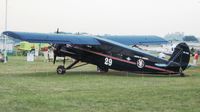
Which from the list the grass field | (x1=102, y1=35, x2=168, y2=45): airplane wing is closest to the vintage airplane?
(x1=102, y1=35, x2=168, y2=45): airplane wing

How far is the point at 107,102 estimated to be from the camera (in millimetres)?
10727

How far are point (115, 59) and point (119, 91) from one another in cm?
831

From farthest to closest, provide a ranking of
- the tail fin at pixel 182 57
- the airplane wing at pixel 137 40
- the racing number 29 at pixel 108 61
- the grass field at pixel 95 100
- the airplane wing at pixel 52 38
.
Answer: the airplane wing at pixel 137 40 → the racing number 29 at pixel 108 61 → the tail fin at pixel 182 57 → the airplane wing at pixel 52 38 → the grass field at pixel 95 100

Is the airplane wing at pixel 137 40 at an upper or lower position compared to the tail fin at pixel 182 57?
upper

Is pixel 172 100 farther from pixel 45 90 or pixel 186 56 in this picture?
pixel 186 56

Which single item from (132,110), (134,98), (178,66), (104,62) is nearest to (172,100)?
(134,98)

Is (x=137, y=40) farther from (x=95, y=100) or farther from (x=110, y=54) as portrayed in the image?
(x=95, y=100)

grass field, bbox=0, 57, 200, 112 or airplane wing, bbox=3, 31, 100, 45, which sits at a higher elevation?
airplane wing, bbox=3, 31, 100, 45

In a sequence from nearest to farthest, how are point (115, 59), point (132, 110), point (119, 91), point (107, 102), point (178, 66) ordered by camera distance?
point (132, 110) < point (107, 102) < point (119, 91) < point (178, 66) < point (115, 59)

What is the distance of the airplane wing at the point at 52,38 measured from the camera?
19141 millimetres

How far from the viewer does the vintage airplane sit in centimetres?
2003

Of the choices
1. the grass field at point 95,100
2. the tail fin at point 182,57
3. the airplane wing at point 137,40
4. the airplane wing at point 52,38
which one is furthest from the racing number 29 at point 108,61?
→ the grass field at point 95,100

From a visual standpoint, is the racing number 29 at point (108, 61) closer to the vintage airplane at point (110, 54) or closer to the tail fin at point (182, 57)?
the vintage airplane at point (110, 54)

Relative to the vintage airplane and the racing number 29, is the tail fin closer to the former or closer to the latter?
the vintage airplane
